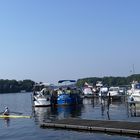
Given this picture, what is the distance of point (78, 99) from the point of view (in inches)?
3204

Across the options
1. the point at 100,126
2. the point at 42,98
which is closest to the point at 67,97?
the point at 42,98

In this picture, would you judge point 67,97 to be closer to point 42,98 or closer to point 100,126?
point 42,98

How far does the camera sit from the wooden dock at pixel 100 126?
1389 inches

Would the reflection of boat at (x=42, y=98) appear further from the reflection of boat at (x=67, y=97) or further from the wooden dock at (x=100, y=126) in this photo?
the wooden dock at (x=100, y=126)

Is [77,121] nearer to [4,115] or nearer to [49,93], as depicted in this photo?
[4,115]

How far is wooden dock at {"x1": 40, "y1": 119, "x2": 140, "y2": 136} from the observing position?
116 ft

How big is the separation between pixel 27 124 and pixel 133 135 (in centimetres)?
1877

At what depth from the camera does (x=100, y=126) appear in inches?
1497

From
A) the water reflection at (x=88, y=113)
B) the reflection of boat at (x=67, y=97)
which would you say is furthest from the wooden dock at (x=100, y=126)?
the reflection of boat at (x=67, y=97)

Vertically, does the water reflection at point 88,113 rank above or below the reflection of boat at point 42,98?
below

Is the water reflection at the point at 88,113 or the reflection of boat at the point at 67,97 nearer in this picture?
the water reflection at the point at 88,113

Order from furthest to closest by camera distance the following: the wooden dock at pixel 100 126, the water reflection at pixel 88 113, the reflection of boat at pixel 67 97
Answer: the reflection of boat at pixel 67 97
the water reflection at pixel 88 113
the wooden dock at pixel 100 126

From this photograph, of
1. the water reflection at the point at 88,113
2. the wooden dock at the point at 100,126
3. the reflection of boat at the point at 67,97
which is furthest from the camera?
the reflection of boat at the point at 67,97

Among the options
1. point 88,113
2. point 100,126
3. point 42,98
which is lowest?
point 100,126
